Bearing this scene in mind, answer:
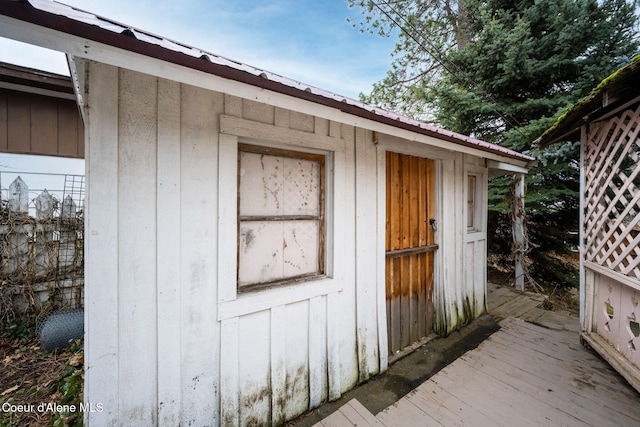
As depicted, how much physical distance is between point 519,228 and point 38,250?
7.73 m

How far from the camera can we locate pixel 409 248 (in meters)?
3.16

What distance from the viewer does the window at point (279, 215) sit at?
1988 mm

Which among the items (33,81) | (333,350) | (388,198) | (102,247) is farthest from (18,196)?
(388,198)

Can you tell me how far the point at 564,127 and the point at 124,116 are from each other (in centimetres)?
443

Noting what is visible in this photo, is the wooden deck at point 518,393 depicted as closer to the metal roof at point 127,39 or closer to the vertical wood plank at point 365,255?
the vertical wood plank at point 365,255

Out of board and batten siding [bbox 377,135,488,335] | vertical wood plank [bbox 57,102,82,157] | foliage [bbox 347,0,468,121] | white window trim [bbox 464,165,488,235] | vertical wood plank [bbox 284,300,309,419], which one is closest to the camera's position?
vertical wood plank [bbox 284,300,309,419]

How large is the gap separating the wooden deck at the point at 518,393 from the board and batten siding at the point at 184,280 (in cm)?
74

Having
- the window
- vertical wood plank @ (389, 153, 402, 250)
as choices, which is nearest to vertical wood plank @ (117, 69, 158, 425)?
the window

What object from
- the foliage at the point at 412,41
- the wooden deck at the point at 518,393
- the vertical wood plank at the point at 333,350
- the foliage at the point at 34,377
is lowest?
the wooden deck at the point at 518,393

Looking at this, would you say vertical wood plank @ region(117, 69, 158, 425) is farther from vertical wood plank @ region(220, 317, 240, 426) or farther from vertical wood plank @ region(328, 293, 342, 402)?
vertical wood plank @ region(328, 293, 342, 402)

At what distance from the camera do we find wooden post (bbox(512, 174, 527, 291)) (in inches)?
190

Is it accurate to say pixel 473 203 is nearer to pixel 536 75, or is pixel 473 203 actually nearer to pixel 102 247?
pixel 536 75

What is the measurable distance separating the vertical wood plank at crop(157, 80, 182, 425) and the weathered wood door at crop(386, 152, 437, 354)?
2158mm

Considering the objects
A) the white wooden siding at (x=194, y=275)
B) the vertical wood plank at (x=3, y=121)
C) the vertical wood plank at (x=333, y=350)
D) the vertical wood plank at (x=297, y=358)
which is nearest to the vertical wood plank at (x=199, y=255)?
the white wooden siding at (x=194, y=275)
